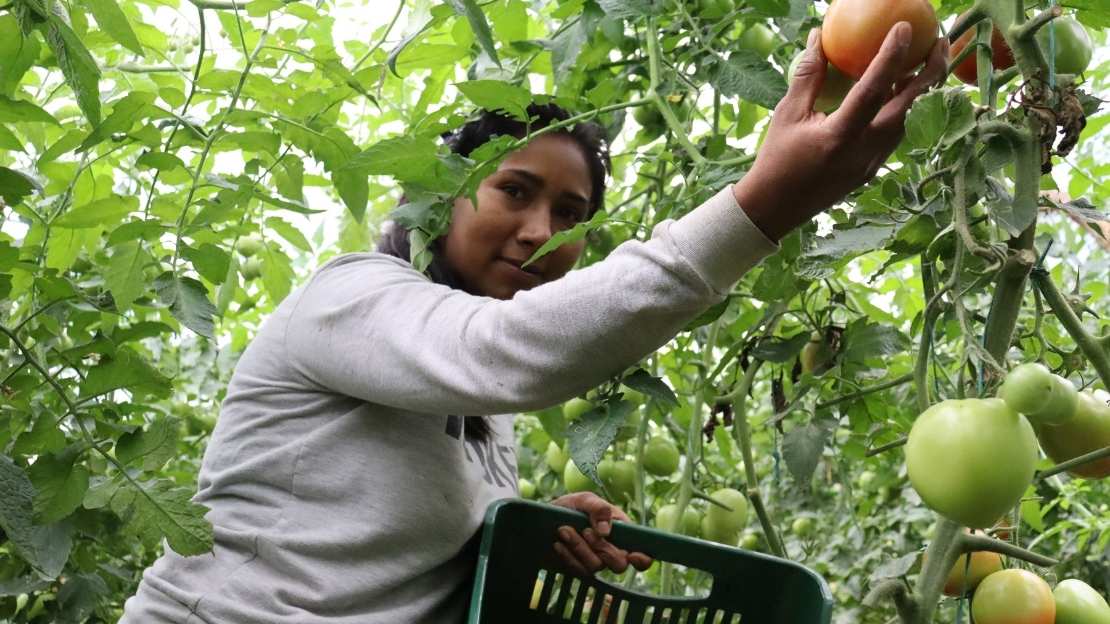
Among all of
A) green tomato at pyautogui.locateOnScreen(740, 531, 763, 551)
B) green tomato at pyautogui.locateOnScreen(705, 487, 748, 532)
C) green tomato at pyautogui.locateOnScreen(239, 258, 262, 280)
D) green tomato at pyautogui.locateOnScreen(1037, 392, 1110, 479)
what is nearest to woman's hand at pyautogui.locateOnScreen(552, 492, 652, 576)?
green tomato at pyautogui.locateOnScreen(705, 487, 748, 532)

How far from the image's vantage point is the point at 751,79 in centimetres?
111

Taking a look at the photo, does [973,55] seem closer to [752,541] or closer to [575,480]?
[575,480]

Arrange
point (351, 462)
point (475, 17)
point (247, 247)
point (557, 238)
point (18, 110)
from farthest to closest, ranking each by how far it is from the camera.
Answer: point (247, 247), point (351, 462), point (557, 238), point (18, 110), point (475, 17)

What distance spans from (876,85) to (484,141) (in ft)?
2.74

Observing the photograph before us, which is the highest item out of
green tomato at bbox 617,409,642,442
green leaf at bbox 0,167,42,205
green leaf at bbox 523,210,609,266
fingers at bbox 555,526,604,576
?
green leaf at bbox 0,167,42,205

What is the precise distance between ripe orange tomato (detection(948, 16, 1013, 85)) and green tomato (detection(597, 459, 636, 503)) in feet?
2.73

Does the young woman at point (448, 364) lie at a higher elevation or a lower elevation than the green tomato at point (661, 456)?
higher

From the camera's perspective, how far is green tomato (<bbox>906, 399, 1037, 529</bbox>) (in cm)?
78

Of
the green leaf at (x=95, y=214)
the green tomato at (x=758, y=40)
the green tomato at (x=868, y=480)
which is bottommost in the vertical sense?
the green tomato at (x=868, y=480)

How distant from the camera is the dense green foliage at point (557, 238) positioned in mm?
857

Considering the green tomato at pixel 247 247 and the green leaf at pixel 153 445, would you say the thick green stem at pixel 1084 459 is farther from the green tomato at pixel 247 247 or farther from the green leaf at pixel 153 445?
the green tomato at pixel 247 247

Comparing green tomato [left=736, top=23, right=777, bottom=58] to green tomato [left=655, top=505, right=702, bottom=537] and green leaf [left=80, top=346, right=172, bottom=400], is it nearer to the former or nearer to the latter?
green tomato [left=655, top=505, right=702, bottom=537]

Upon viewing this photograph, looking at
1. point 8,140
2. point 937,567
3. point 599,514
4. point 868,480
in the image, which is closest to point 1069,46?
point 937,567

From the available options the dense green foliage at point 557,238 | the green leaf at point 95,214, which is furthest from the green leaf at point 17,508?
the green leaf at point 95,214
